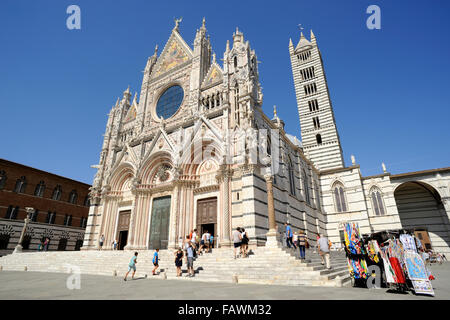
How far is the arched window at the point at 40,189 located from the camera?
83.8 feet

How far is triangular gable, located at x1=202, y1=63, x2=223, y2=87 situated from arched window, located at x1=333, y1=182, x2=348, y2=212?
1726 centimetres

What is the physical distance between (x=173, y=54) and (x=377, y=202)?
25.6 metres

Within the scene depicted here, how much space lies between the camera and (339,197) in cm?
2533

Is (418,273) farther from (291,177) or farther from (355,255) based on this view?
(291,177)

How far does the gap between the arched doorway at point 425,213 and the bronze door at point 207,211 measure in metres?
19.2

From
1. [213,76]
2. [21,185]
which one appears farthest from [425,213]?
[21,185]

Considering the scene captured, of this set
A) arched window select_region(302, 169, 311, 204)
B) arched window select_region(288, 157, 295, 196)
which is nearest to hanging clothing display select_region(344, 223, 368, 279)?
arched window select_region(288, 157, 295, 196)

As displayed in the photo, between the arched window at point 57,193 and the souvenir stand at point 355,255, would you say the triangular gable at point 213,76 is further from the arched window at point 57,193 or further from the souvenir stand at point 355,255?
the arched window at point 57,193

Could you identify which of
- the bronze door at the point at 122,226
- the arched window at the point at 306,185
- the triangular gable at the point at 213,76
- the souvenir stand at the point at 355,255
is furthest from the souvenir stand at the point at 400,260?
the bronze door at the point at 122,226

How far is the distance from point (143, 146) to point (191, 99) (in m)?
5.92

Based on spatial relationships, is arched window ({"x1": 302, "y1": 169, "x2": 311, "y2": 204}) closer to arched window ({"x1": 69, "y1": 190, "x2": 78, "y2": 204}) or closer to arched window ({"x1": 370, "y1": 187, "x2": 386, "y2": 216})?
arched window ({"x1": 370, "y1": 187, "x2": 386, "y2": 216})

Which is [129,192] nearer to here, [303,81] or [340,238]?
[340,238]
